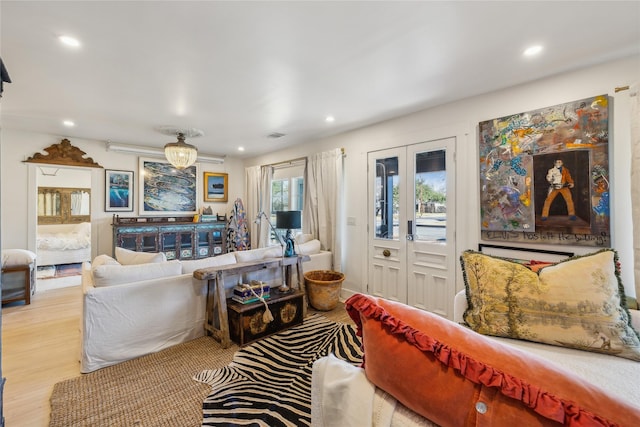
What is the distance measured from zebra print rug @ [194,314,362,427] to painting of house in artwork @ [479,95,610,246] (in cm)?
186

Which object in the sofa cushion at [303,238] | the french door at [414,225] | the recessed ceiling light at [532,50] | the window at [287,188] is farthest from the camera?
the window at [287,188]

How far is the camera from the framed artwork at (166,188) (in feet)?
16.4

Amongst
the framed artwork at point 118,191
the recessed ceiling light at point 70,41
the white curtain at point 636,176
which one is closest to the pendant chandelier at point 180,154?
the recessed ceiling light at point 70,41

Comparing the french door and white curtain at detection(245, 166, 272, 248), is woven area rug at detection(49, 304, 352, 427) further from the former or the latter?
white curtain at detection(245, 166, 272, 248)

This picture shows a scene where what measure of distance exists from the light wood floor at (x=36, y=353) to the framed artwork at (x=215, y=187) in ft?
9.06

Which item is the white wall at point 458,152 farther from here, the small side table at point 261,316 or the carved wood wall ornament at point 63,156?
the small side table at point 261,316

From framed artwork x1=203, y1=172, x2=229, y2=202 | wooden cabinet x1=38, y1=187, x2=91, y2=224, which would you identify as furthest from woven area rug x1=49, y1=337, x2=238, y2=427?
wooden cabinet x1=38, y1=187, x2=91, y2=224

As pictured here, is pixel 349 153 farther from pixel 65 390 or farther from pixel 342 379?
pixel 65 390

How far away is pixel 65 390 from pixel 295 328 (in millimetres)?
1816

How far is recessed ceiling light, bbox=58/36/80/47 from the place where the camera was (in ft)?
5.91

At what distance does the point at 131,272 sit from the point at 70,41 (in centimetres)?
175

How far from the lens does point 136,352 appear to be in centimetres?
233

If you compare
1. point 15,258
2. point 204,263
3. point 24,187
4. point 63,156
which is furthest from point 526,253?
point 24,187

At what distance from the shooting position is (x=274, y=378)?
2.04 metres
